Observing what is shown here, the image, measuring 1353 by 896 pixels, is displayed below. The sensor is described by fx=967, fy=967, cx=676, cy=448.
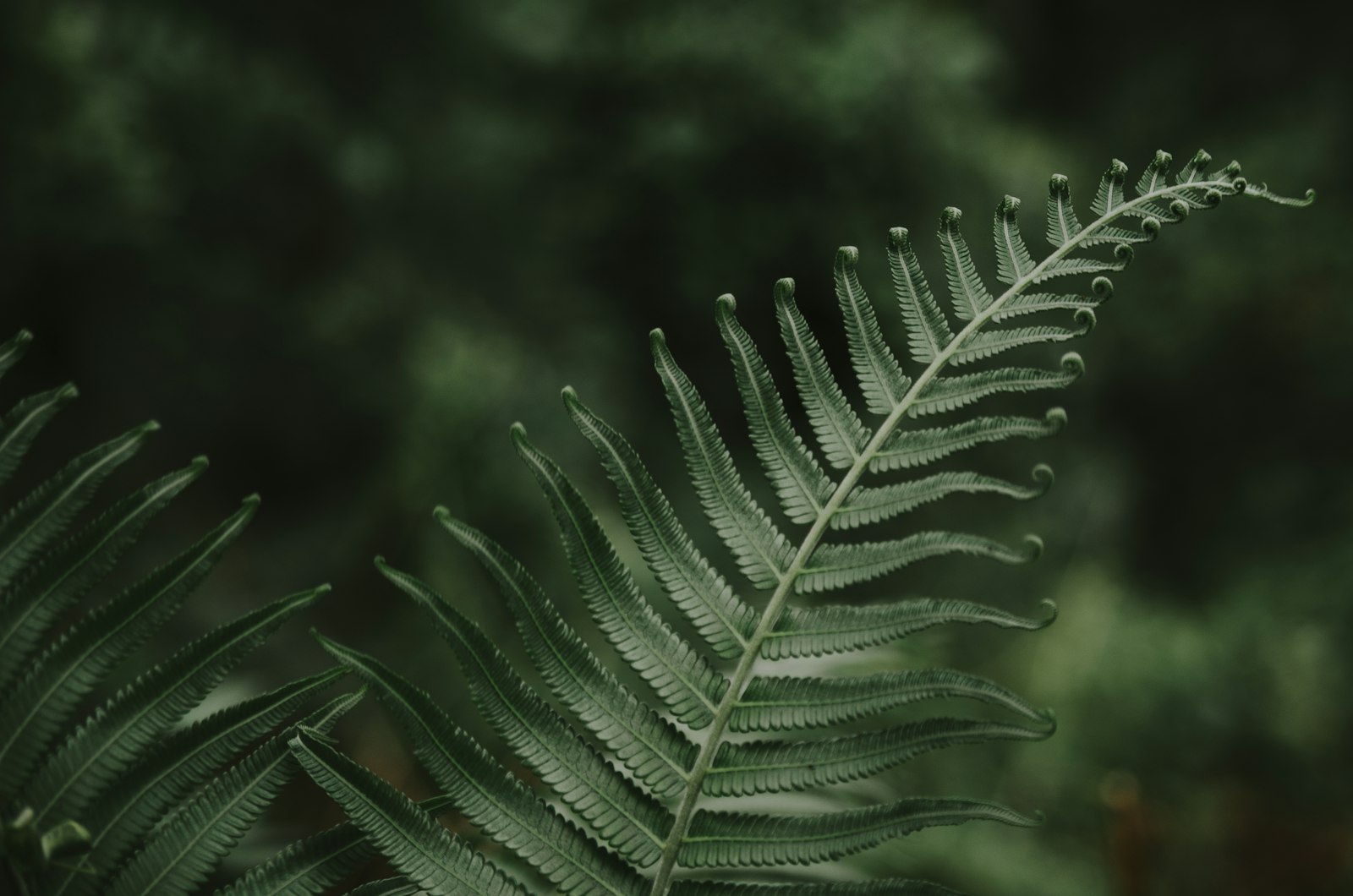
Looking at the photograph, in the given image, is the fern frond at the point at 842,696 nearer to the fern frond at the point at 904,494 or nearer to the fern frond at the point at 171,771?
the fern frond at the point at 904,494

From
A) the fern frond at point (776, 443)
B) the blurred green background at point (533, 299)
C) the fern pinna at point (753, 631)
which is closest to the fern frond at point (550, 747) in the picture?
the fern pinna at point (753, 631)

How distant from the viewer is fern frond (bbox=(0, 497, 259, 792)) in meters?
0.67

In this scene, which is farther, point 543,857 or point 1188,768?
point 1188,768

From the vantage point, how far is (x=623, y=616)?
2.37 ft

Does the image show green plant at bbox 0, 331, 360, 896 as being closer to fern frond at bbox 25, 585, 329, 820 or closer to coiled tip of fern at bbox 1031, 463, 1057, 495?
fern frond at bbox 25, 585, 329, 820

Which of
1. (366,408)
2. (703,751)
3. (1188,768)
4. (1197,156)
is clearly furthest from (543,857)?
(1188,768)

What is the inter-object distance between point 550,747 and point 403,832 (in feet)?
0.37

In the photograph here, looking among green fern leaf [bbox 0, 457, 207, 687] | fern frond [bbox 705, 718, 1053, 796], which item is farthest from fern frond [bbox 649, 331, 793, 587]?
green fern leaf [bbox 0, 457, 207, 687]

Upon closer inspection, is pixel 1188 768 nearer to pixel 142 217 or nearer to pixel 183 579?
pixel 183 579

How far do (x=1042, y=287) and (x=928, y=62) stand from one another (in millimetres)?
1016

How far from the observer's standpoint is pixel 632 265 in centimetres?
365

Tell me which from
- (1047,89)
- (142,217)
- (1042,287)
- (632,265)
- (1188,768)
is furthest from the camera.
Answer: (1047,89)

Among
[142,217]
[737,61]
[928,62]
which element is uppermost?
[928,62]

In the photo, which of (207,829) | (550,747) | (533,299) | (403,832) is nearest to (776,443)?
(550,747)
